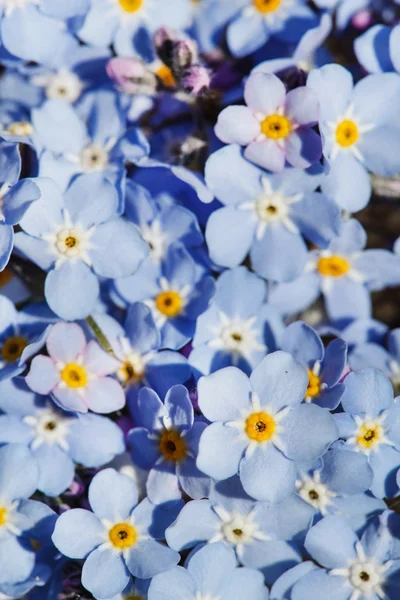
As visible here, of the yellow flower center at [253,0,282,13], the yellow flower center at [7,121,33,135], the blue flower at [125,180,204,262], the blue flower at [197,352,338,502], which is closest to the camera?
the blue flower at [197,352,338,502]

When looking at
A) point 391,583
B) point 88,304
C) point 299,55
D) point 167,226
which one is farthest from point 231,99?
point 391,583

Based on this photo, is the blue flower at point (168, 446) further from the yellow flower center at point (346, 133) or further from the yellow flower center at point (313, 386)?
the yellow flower center at point (346, 133)

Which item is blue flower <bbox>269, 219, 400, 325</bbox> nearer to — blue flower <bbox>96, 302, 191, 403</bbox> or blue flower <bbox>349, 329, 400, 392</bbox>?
blue flower <bbox>349, 329, 400, 392</bbox>

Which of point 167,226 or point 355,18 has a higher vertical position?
point 355,18

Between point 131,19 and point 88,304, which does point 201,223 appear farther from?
point 131,19

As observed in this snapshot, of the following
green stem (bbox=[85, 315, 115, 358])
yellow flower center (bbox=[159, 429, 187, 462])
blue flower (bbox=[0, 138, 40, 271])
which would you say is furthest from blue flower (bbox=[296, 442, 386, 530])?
Result: blue flower (bbox=[0, 138, 40, 271])
